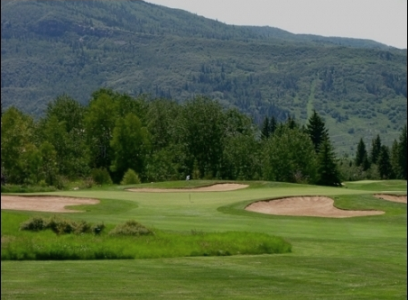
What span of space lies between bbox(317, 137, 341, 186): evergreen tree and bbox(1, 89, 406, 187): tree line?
8 cm

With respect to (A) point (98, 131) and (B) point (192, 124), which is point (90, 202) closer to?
(A) point (98, 131)

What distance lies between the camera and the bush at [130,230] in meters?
18.0

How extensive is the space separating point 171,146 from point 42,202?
4252 cm

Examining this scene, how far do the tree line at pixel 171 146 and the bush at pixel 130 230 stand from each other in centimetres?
2941

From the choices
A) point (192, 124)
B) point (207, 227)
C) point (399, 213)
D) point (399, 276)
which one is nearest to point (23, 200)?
point (207, 227)

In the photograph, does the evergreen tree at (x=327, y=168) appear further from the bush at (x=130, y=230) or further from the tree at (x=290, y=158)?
the bush at (x=130, y=230)

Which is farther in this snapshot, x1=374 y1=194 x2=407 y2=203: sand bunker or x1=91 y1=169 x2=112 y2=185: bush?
x1=91 y1=169 x2=112 y2=185: bush

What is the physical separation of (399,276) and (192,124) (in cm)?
6203

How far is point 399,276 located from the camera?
13016mm

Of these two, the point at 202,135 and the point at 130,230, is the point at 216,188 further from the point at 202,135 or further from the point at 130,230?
the point at 202,135

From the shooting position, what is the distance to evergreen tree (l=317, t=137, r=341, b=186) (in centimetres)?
5268

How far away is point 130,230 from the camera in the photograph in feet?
60.2

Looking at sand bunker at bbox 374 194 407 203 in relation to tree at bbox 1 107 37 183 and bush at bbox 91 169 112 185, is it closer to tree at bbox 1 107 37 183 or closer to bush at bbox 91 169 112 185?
bush at bbox 91 169 112 185

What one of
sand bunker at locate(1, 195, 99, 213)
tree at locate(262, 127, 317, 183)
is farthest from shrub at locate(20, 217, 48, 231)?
tree at locate(262, 127, 317, 183)
